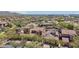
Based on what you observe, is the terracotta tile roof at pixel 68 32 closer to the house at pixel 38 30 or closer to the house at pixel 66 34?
the house at pixel 66 34

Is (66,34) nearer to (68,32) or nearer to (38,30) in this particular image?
(68,32)

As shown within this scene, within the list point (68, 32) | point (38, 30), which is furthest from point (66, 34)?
point (38, 30)

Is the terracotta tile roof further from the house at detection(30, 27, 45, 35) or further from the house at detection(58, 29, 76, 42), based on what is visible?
the house at detection(30, 27, 45, 35)

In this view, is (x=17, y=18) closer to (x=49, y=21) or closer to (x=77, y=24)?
(x=49, y=21)

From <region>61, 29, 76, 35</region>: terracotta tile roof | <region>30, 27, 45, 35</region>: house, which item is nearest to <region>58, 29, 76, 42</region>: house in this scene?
<region>61, 29, 76, 35</region>: terracotta tile roof

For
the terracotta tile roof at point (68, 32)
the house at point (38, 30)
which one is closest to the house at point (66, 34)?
the terracotta tile roof at point (68, 32)
